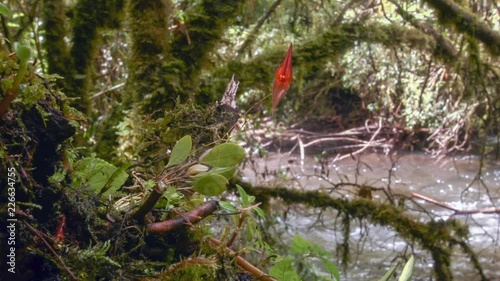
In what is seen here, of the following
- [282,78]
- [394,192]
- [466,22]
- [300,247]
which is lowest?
[394,192]

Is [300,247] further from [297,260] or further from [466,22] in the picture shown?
[466,22]

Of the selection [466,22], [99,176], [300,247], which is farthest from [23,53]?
[466,22]

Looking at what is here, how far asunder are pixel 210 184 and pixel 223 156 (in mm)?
41

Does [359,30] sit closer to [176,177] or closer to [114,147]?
[114,147]

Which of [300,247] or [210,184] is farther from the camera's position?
[300,247]

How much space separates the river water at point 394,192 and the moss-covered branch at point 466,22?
615 mm

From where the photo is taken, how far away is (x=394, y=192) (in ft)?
14.7

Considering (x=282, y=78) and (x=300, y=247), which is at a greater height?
(x=282, y=78)

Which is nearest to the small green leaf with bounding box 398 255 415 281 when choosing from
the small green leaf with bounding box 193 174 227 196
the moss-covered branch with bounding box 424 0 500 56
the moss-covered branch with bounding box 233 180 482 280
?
the small green leaf with bounding box 193 174 227 196

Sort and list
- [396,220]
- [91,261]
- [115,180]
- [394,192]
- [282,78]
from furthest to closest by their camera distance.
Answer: [394,192], [396,220], [282,78], [115,180], [91,261]

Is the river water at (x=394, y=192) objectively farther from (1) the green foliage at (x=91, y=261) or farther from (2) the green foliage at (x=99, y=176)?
(1) the green foliage at (x=91, y=261)

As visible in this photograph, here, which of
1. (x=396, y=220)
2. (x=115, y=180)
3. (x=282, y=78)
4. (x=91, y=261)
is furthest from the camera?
(x=396, y=220)

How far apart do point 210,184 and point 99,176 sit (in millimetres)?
149

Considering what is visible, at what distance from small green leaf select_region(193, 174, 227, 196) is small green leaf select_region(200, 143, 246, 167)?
0.03 meters
